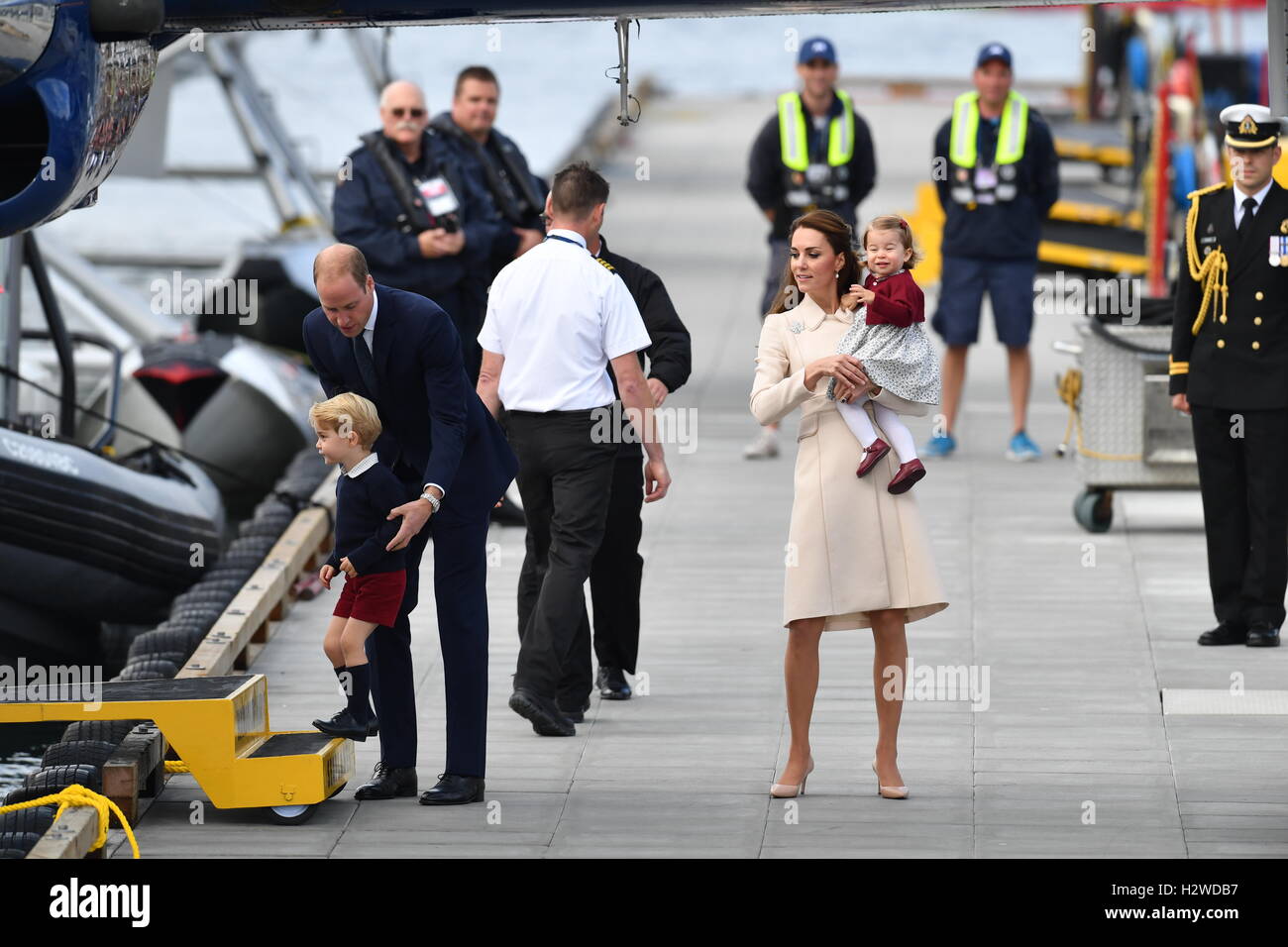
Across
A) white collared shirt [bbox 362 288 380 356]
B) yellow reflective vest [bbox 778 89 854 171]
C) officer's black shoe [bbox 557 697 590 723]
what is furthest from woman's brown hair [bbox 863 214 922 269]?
yellow reflective vest [bbox 778 89 854 171]

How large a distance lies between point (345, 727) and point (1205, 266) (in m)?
4.05

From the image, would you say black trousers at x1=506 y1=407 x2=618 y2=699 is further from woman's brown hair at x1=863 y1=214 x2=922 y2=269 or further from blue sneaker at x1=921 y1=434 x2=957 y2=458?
blue sneaker at x1=921 y1=434 x2=957 y2=458

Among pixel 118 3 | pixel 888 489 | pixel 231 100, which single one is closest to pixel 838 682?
pixel 888 489

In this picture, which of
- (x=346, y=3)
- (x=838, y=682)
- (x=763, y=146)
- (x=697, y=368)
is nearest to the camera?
(x=346, y=3)

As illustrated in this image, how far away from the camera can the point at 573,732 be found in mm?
7758

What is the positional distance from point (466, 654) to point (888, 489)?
55.7 inches

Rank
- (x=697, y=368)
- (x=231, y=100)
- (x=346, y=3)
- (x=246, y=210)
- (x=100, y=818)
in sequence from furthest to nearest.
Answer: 1. (x=246, y=210)
2. (x=231, y=100)
3. (x=697, y=368)
4. (x=346, y=3)
5. (x=100, y=818)

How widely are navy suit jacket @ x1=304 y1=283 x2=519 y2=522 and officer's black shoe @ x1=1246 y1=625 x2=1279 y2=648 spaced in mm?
3490

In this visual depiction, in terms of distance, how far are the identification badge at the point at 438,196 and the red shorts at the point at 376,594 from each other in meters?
4.16

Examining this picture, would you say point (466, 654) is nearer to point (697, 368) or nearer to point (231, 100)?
point (697, 368)

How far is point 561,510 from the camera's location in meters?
7.60

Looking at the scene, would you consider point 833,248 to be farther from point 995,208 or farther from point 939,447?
point 939,447

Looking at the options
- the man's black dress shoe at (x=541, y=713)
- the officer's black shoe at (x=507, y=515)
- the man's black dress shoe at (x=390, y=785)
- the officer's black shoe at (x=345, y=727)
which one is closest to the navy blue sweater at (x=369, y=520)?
the officer's black shoe at (x=345, y=727)

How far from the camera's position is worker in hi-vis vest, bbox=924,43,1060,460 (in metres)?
12.4
